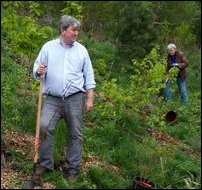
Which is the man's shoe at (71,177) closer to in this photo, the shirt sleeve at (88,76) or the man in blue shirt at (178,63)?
the shirt sleeve at (88,76)

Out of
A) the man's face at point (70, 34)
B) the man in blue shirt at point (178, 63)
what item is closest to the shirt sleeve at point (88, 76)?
the man's face at point (70, 34)

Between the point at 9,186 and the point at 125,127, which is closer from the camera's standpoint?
the point at 9,186

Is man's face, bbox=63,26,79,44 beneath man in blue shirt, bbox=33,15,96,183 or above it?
above

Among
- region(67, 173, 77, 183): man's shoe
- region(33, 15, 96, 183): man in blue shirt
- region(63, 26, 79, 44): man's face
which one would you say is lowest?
region(67, 173, 77, 183): man's shoe

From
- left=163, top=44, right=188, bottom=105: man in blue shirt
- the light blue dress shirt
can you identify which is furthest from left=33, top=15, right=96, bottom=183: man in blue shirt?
left=163, top=44, right=188, bottom=105: man in blue shirt

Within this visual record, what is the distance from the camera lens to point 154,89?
8.63 meters

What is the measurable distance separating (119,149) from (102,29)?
10.00 metres

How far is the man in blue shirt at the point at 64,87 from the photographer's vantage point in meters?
5.98

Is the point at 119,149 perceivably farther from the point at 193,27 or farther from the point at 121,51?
the point at 193,27

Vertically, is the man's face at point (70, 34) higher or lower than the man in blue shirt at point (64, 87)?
higher

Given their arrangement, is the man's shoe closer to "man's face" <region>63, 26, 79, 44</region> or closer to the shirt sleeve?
the shirt sleeve

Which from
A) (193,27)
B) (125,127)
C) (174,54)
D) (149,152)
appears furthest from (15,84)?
(193,27)

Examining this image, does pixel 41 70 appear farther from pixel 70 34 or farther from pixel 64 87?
pixel 70 34

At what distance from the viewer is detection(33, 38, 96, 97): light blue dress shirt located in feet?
19.6
